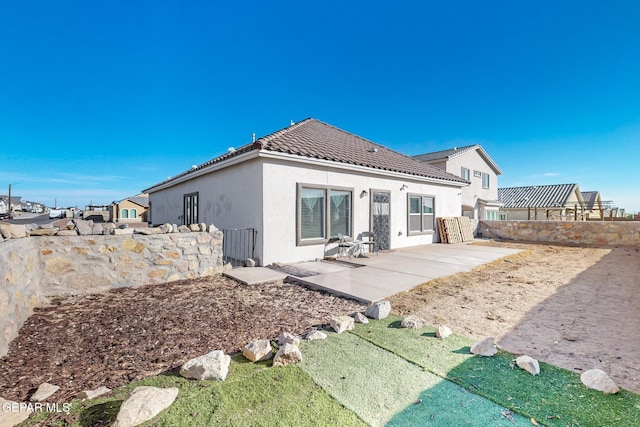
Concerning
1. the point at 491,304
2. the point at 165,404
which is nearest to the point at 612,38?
the point at 491,304

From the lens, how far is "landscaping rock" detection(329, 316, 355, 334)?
3319 millimetres

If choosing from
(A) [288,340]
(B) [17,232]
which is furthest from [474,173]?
(B) [17,232]

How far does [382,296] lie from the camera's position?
4.62m

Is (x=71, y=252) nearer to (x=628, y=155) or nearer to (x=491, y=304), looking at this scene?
(x=491, y=304)

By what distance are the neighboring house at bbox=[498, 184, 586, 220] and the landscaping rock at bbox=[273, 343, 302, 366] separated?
102 feet

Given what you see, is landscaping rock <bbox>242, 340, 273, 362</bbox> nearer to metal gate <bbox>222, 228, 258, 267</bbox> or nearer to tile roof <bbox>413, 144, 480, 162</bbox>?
metal gate <bbox>222, 228, 258, 267</bbox>

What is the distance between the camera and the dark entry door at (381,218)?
9672 mm

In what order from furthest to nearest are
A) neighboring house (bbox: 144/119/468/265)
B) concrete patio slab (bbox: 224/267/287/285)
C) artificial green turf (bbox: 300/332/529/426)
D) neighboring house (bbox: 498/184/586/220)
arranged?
neighboring house (bbox: 498/184/586/220) → neighboring house (bbox: 144/119/468/265) → concrete patio slab (bbox: 224/267/287/285) → artificial green turf (bbox: 300/332/529/426)

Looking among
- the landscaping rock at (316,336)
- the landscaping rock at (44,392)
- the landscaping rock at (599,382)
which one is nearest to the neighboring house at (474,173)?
the landscaping rock at (599,382)

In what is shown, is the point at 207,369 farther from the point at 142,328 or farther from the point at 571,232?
the point at 571,232

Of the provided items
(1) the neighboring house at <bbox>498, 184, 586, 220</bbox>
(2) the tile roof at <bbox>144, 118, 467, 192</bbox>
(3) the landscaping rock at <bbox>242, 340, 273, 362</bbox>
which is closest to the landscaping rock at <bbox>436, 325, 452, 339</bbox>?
(3) the landscaping rock at <bbox>242, 340, 273, 362</bbox>

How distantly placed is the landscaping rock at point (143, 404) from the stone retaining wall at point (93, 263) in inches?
88.7

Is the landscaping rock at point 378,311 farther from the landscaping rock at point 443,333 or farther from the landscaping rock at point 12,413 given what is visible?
the landscaping rock at point 12,413

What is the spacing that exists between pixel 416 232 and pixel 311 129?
6042mm
